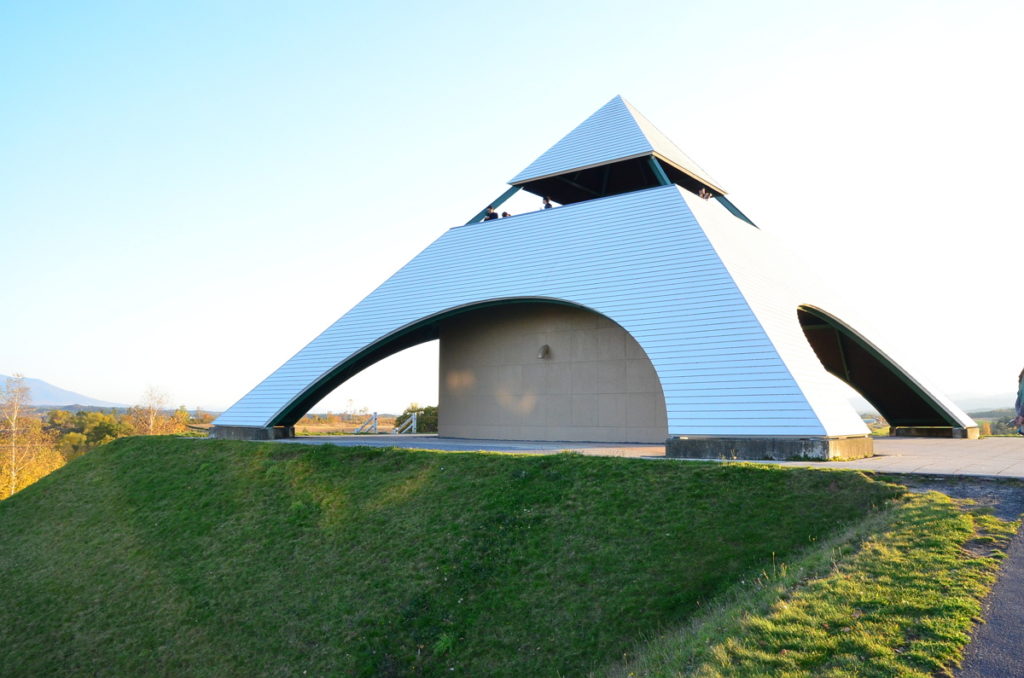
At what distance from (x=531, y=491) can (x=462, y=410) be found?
36.7 ft

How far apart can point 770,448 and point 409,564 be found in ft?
23.6

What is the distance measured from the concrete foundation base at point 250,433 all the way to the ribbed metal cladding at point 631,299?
8.3 inches

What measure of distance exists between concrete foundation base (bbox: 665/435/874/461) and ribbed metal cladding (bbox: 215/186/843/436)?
22cm

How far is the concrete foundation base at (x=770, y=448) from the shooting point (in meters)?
13.5

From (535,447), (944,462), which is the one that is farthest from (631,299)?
(944,462)

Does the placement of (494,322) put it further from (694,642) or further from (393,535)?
(694,642)

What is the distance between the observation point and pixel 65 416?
65.5m

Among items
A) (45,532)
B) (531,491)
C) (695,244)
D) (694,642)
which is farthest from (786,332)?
(45,532)

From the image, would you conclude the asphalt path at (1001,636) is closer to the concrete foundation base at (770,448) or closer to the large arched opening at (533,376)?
the concrete foundation base at (770,448)

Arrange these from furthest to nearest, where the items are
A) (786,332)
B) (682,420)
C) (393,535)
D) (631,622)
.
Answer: (786,332)
(682,420)
(393,535)
(631,622)

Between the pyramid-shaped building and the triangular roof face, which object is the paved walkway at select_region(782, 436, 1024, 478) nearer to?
the pyramid-shaped building

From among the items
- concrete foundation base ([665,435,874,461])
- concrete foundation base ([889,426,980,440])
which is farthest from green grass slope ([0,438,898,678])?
concrete foundation base ([889,426,980,440])

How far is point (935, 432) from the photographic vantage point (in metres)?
25.1

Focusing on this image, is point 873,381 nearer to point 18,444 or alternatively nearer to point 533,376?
point 533,376
